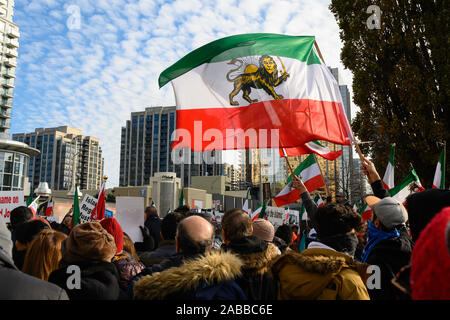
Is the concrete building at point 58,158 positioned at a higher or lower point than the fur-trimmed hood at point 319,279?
higher

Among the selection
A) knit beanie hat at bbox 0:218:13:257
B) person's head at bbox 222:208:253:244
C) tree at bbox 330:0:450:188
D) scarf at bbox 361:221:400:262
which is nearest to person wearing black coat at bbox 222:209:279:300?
person's head at bbox 222:208:253:244

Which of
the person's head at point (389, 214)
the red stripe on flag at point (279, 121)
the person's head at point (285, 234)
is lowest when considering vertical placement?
the person's head at point (285, 234)

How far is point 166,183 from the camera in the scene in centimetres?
6831

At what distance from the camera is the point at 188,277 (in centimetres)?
229

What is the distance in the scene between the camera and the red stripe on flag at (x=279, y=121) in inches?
252

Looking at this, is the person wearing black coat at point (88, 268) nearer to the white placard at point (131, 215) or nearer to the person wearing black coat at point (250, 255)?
the person wearing black coat at point (250, 255)

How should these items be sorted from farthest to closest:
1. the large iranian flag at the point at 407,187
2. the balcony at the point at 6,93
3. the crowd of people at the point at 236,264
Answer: the balcony at the point at 6,93
the large iranian flag at the point at 407,187
the crowd of people at the point at 236,264

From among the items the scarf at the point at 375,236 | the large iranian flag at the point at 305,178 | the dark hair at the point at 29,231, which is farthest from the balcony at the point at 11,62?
the scarf at the point at 375,236

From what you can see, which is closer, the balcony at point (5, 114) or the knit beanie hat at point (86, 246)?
the knit beanie hat at point (86, 246)

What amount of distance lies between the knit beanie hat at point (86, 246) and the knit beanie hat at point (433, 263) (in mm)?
2191

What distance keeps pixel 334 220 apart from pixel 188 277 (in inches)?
51.9

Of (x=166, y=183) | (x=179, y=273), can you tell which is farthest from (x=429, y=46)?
(x=166, y=183)

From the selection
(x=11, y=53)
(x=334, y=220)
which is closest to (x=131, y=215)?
(x=334, y=220)

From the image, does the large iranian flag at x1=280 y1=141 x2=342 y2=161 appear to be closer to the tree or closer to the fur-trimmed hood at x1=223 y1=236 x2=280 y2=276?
the fur-trimmed hood at x1=223 y1=236 x2=280 y2=276
